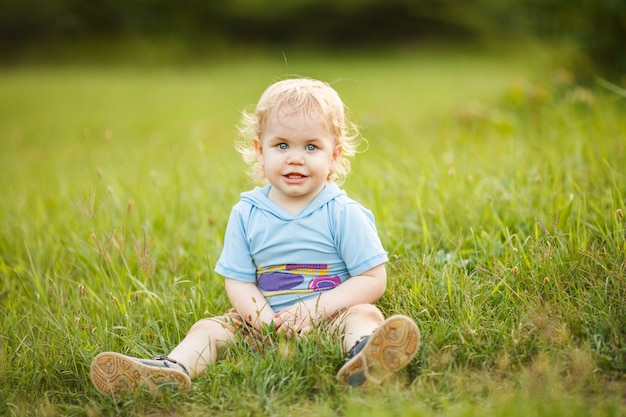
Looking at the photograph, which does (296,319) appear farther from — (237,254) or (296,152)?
(296,152)

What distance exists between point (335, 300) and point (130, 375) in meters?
0.79

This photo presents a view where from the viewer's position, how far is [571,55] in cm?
720

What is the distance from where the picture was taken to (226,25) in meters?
20.3

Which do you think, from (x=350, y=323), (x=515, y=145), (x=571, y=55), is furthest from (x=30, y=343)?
(x=571, y=55)

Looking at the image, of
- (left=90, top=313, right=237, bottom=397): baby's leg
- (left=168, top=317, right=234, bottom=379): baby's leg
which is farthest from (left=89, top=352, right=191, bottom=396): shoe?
(left=168, top=317, right=234, bottom=379): baby's leg

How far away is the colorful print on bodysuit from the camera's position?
2547mm

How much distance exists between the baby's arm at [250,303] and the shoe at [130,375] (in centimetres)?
37

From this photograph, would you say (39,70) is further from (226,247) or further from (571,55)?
(226,247)

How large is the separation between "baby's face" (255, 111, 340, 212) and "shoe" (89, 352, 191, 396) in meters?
0.81

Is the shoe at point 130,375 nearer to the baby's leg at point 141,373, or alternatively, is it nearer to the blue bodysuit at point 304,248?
the baby's leg at point 141,373

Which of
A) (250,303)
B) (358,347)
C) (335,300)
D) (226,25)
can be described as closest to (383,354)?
(358,347)

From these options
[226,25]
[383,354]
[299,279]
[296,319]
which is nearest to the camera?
[383,354]

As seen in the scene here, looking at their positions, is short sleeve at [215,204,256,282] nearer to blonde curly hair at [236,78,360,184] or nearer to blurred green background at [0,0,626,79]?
blonde curly hair at [236,78,360,184]

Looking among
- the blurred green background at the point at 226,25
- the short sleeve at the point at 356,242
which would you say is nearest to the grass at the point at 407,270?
the short sleeve at the point at 356,242
